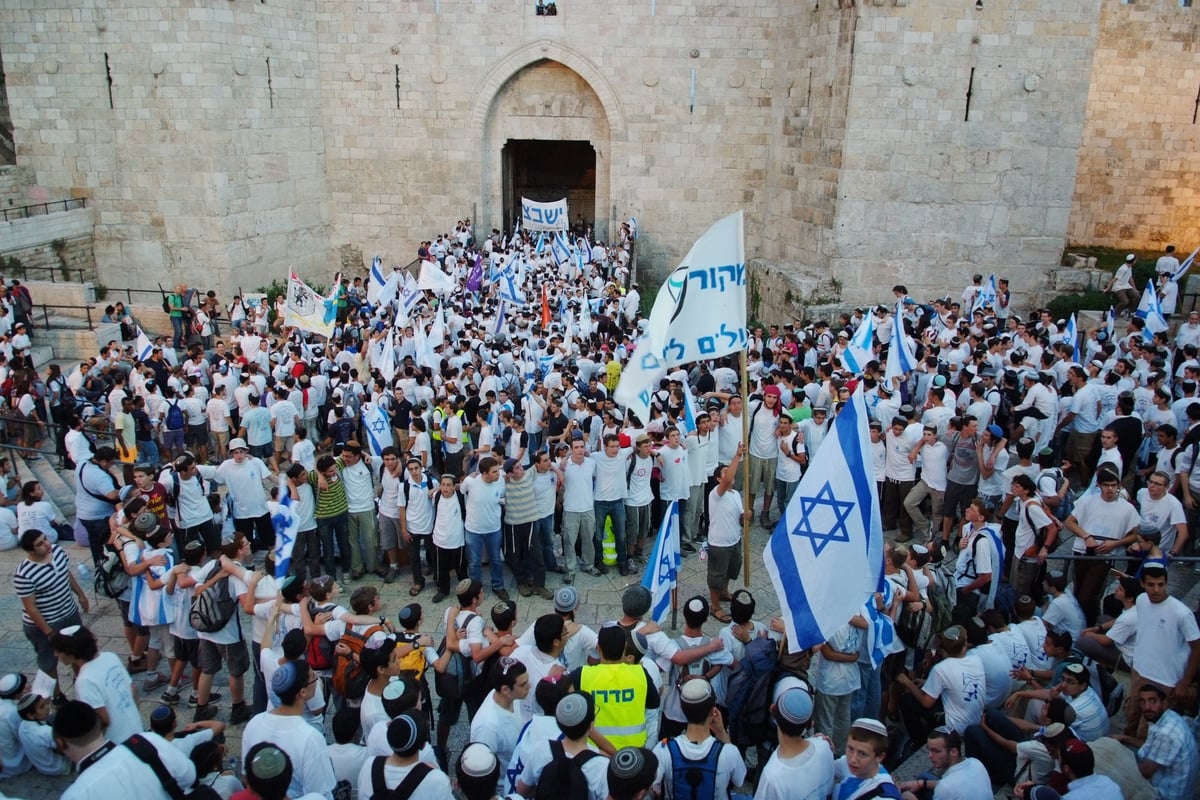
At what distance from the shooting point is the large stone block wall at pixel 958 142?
663 inches

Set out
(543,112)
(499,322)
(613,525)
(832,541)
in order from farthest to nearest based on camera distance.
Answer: (543,112) < (499,322) < (613,525) < (832,541)

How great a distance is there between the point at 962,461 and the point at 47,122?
2048 centimetres

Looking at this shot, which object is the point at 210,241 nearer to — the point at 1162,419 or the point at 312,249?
the point at 312,249

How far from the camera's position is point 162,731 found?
461cm

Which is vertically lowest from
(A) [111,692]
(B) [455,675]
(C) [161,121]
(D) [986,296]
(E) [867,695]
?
(E) [867,695]

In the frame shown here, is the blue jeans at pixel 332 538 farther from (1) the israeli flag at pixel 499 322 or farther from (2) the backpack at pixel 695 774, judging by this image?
(1) the israeli flag at pixel 499 322

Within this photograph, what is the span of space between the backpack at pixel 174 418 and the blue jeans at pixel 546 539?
18.0 ft

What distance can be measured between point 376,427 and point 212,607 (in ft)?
12.1

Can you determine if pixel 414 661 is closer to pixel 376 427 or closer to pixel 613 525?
pixel 613 525

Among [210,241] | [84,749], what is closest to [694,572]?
[84,749]

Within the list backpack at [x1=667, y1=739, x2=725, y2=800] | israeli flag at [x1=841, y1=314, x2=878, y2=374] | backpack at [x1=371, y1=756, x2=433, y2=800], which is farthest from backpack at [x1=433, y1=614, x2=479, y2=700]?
israeli flag at [x1=841, y1=314, x2=878, y2=374]

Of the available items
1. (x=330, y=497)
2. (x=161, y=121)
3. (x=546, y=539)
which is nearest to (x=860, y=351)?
(x=546, y=539)

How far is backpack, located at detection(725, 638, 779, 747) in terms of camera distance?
529cm

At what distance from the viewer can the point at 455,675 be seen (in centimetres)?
573
